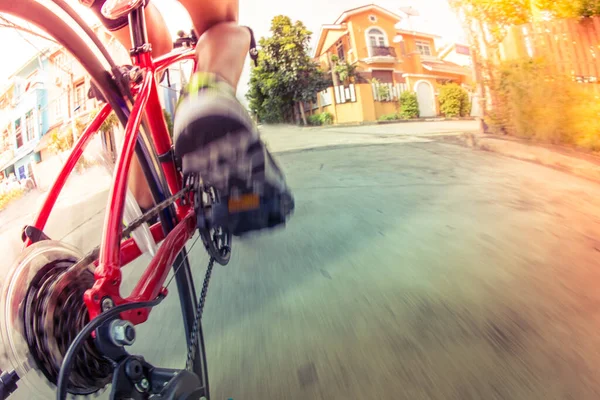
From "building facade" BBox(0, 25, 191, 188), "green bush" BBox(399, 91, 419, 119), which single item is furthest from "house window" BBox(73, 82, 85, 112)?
"green bush" BBox(399, 91, 419, 119)

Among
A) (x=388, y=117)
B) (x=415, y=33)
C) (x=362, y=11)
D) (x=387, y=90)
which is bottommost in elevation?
(x=388, y=117)

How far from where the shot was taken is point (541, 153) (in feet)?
6.30

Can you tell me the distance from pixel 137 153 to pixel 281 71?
2.30 feet

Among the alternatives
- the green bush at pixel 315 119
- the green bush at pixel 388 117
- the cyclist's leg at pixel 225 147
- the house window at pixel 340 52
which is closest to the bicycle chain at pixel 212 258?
the cyclist's leg at pixel 225 147

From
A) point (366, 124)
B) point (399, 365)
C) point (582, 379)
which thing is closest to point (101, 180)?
point (399, 365)

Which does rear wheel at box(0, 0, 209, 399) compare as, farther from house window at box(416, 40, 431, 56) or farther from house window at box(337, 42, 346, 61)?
house window at box(416, 40, 431, 56)

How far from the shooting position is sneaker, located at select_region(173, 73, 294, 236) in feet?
2.68

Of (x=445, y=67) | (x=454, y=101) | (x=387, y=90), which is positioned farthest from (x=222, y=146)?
(x=454, y=101)

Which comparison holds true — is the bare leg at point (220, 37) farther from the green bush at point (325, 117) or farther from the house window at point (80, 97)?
the green bush at point (325, 117)

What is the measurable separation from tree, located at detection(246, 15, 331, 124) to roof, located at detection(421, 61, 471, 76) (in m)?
0.48

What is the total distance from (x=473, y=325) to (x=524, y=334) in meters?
0.14

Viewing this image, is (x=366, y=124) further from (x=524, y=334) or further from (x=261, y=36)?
(x=524, y=334)

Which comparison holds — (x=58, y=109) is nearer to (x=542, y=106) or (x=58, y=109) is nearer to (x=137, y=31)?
(x=137, y=31)

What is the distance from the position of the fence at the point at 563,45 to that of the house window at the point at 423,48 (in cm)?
34
